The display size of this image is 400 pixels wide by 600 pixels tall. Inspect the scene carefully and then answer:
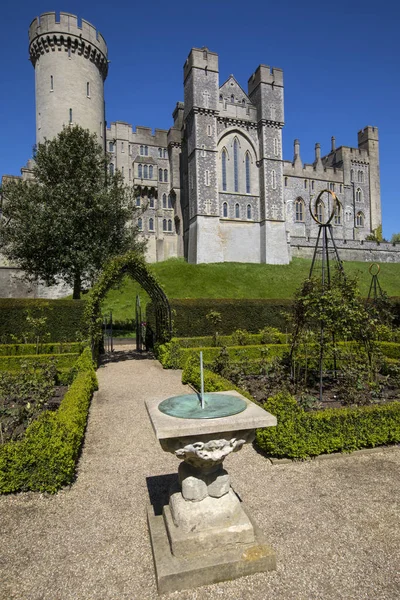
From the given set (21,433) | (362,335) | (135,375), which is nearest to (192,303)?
(135,375)

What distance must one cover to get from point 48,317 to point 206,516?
1382 cm

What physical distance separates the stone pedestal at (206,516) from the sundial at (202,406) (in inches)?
2.6

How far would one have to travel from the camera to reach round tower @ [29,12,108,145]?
28562mm

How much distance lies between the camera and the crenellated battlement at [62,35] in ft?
93.1

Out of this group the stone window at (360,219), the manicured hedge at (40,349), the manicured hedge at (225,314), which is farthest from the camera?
the stone window at (360,219)

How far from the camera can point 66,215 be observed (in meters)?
18.2

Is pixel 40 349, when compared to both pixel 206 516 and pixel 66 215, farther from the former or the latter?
pixel 206 516

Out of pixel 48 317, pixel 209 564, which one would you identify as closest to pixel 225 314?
pixel 48 317

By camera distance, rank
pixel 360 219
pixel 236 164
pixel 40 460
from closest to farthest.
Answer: pixel 40 460 → pixel 236 164 → pixel 360 219

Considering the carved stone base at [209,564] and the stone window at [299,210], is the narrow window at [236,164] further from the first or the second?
the carved stone base at [209,564]

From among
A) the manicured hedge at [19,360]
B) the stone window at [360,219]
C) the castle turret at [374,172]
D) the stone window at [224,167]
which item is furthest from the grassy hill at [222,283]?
the castle turret at [374,172]

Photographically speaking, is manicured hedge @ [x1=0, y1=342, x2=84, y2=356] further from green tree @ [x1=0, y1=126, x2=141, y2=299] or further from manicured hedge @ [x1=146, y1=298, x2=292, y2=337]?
green tree @ [x1=0, y1=126, x2=141, y2=299]

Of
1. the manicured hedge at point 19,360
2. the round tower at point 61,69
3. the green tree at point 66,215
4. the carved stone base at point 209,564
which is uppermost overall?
the round tower at point 61,69

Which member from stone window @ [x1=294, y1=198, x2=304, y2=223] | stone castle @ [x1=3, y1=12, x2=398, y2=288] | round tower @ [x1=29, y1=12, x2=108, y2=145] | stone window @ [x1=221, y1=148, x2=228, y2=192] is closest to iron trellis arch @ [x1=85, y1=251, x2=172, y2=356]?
stone castle @ [x1=3, y1=12, x2=398, y2=288]
